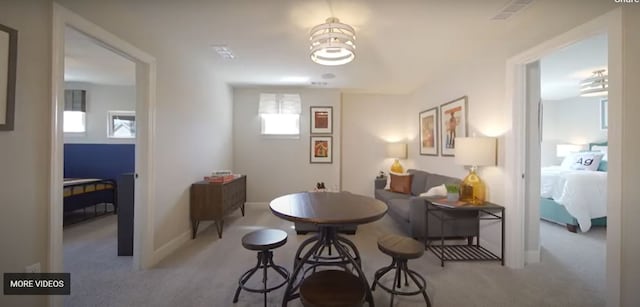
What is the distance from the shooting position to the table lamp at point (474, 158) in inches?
108

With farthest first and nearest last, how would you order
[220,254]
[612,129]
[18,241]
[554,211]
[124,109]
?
[124,109] < [554,211] < [220,254] < [612,129] < [18,241]

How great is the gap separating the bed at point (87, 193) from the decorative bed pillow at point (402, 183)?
502cm

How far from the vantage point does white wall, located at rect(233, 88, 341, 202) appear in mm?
5199

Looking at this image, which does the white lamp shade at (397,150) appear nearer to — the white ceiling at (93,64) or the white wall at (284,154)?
the white wall at (284,154)

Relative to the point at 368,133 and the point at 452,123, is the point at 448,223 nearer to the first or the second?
the point at 452,123

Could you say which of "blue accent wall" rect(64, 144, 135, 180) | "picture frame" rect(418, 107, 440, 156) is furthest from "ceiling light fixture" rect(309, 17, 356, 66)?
"blue accent wall" rect(64, 144, 135, 180)

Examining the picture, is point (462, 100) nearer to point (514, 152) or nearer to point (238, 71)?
point (514, 152)

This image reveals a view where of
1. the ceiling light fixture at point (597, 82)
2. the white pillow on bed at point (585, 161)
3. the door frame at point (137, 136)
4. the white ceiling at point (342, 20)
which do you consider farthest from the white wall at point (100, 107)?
the white pillow on bed at point (585, 161)

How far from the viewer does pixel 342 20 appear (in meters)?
2.35

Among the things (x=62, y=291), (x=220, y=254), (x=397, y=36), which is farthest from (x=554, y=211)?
(x=62, y=291)

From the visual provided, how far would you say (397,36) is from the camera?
2697mm

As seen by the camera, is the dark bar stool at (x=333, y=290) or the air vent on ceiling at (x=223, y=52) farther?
the air vent on ceiling at (x=223, y=52)

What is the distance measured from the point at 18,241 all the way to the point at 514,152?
3.95 m

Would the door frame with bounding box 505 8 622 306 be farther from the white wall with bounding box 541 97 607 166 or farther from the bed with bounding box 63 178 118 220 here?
the bed with bounding box 63 178 118 220
